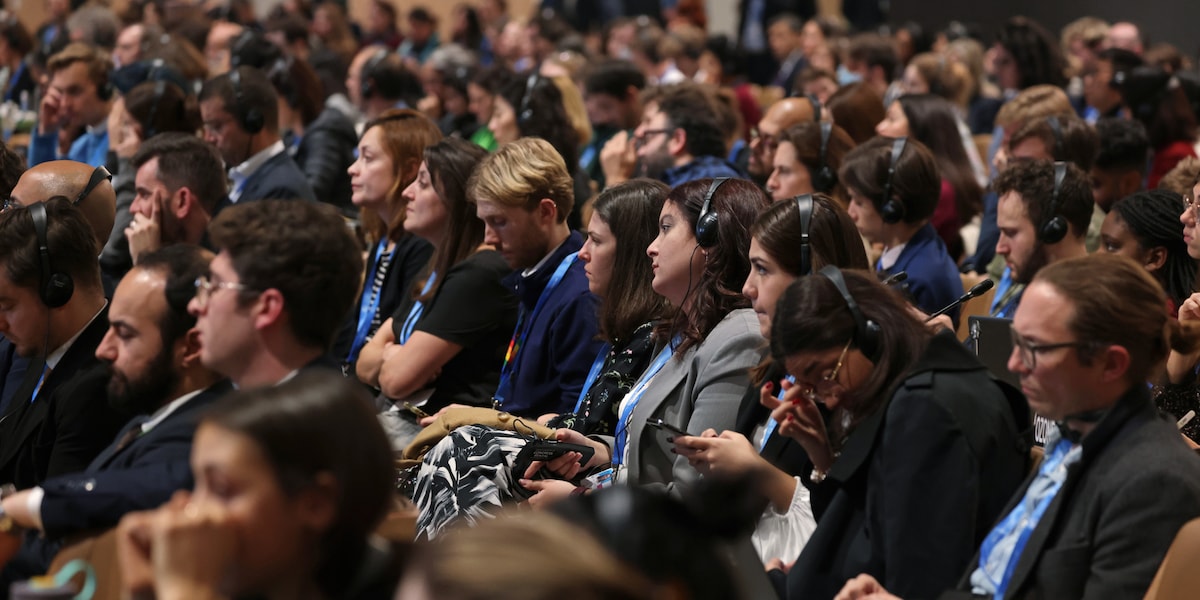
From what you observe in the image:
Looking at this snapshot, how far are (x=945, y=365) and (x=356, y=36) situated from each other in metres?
12.7

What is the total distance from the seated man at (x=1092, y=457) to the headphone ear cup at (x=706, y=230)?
98cm

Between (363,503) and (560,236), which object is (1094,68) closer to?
(560,236)

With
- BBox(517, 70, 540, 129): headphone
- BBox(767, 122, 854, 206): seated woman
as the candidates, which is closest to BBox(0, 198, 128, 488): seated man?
BBox(767, 122, 854, 206): seated woman

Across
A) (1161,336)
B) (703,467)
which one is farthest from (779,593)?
(1161,336)

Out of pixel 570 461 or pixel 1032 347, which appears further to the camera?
pixel 570 461

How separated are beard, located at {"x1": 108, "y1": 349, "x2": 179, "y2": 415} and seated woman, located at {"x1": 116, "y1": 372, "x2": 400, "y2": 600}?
754mm

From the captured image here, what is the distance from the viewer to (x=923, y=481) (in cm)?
242

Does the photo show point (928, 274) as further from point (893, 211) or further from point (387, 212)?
point (387, 212)

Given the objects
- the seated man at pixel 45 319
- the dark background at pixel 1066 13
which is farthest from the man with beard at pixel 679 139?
the dark background at pixel 1066 13

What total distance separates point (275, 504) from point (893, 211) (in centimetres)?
301

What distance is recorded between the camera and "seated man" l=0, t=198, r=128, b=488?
2.99 metres

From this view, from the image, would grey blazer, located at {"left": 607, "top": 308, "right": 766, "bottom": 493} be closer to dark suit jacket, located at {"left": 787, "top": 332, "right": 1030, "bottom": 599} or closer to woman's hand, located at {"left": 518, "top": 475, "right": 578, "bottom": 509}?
woman's hand, located at {"left": 518, "top": 475, "right": 578, "bottom": 509}

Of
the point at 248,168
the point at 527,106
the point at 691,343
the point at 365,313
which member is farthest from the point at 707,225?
the point at 527,106

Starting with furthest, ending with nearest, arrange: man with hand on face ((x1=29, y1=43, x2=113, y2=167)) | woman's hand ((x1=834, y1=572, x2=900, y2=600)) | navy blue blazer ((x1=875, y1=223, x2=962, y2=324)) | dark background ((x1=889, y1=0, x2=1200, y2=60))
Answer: dark background ((x1=889, y1=0, x2=1200, y2=60)), man with hand on face ((x1=29, y1=43, x2=113, y2=167)), navy blue blazer ((x1=875, y1=223, x2=962, y2=324)), woman's hand ((x1=834, y1=572, x2=900, y2=600))
